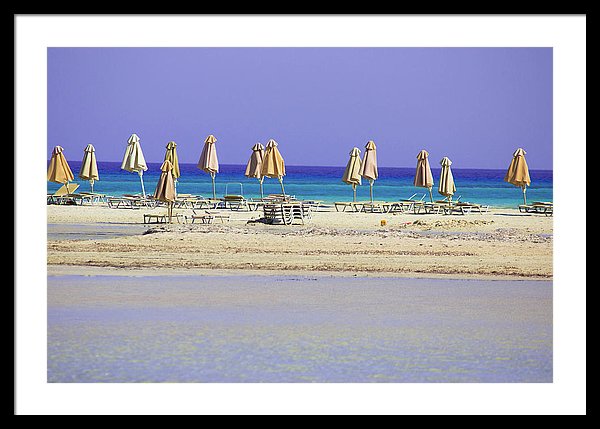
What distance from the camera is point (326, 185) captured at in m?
35.6

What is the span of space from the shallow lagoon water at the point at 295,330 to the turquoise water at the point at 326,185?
18689 mm

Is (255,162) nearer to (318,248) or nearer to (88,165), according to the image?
(88,165)

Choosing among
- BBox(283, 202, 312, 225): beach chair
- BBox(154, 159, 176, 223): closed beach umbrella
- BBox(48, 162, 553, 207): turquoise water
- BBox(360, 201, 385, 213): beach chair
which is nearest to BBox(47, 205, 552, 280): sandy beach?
BBox(283, 202, 312, 225): beach chair

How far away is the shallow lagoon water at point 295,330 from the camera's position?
5219mm

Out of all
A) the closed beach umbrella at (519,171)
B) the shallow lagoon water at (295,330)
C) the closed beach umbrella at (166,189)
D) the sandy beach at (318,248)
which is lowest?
the shallow lagoon water at (295,330)

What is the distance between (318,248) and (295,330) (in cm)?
422

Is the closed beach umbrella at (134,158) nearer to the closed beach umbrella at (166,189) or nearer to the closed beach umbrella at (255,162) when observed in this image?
the closed beach umbrella at (255,162)

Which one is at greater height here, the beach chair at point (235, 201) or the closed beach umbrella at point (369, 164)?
the closed beach umbrella at point (369, 164)

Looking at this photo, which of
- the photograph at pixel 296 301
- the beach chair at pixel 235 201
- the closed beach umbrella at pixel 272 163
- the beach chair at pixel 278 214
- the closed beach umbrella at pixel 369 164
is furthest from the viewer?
the closed beach umbrella at pixel 369 164

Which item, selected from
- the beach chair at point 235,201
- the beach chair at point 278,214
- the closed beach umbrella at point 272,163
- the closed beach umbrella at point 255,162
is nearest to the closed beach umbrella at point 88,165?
the beach chair at point 235,201

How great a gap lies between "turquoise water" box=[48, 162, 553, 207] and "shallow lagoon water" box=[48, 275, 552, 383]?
18689 millimetres

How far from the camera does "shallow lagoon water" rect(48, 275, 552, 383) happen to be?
522cm

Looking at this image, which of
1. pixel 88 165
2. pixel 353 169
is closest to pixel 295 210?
pixel 353 169
